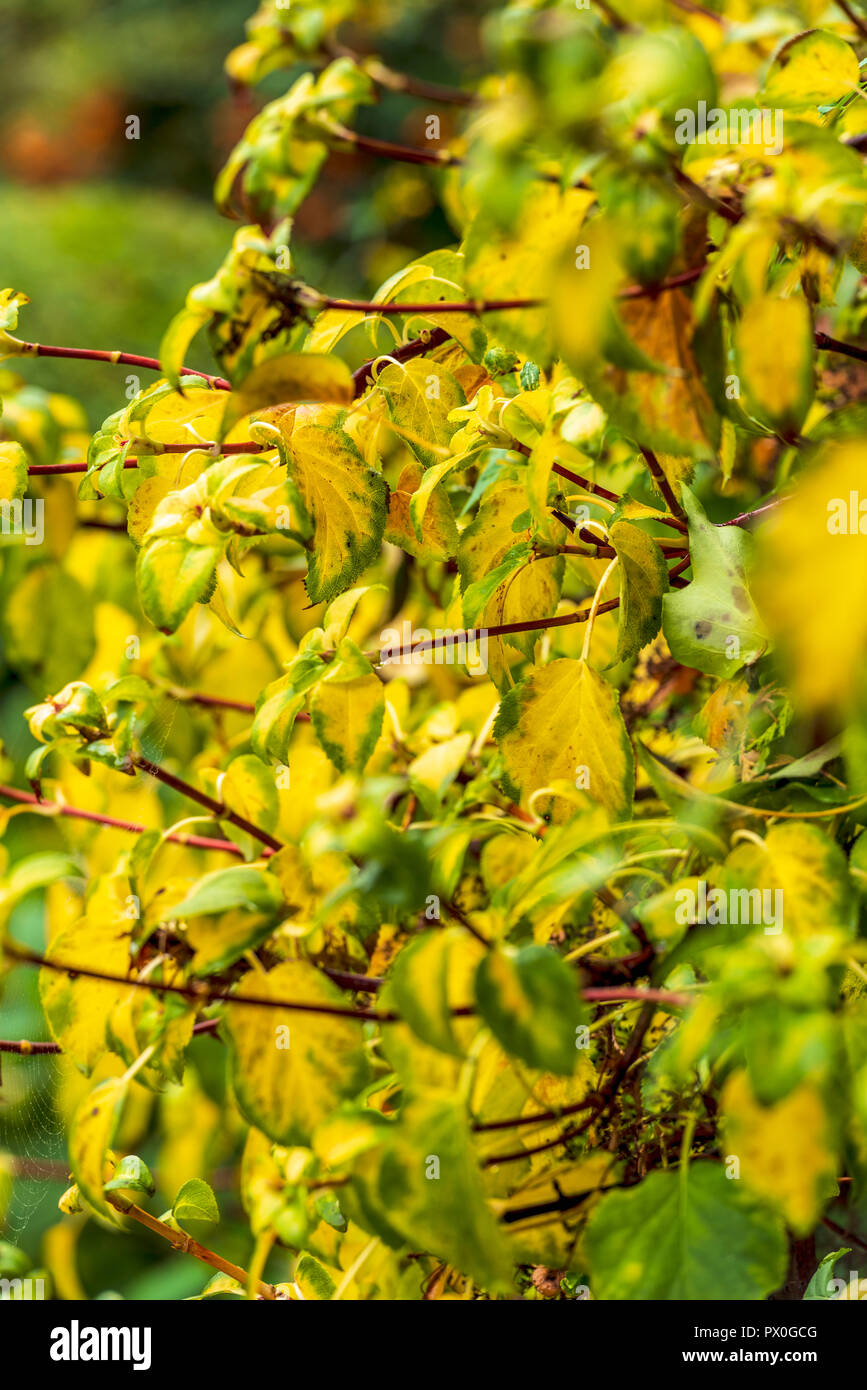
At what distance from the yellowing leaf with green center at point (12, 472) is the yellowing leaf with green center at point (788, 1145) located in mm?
298

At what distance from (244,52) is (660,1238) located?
575 millimetres

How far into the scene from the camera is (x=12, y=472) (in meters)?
0.38

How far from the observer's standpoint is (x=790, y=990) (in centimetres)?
20

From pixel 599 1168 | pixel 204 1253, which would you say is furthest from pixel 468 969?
pixel 204 1253

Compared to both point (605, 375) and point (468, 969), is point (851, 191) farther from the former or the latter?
point (468, 969)

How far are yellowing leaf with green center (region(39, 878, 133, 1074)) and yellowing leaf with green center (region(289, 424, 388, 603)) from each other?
14 cm

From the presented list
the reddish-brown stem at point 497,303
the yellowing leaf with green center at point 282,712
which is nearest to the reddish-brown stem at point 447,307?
the reddish-brown stem at point 497,303

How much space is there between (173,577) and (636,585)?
13cm

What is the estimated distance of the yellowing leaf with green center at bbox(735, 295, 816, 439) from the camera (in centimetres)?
22

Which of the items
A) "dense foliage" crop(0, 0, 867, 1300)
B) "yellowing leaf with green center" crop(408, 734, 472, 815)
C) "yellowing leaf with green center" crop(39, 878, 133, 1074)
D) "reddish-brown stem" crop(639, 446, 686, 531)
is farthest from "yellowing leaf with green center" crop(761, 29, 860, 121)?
"yellowing leaf with green center" crop(39, 878, 133, 1074)

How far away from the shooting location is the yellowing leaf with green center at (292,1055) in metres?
0.28

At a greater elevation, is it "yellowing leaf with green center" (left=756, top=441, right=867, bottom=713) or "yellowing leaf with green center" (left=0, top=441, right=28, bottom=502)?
"yellowing leaf with green center" (left=0, top=441, right=28, bottom=502)

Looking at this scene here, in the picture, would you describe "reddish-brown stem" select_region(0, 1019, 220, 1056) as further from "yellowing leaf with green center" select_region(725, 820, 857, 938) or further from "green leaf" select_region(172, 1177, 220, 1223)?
"yellowing leaf with green center" select_region(725, 820, 857, 938)

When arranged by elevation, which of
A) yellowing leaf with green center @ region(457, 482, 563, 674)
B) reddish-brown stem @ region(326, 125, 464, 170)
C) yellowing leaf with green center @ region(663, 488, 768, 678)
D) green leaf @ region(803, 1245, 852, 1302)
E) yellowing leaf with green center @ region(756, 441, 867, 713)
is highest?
reddish-brown stem @ region(326, 125, 464, 170)
